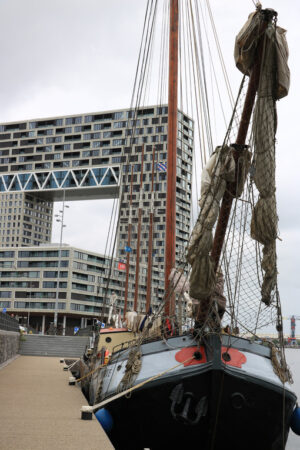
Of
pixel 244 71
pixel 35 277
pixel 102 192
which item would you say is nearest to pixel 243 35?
pixel 244 71

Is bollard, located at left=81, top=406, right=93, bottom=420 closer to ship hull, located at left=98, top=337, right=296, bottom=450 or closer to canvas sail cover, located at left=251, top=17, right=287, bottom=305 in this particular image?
ship hull, located at left=98, top=337, right=296, bottom=450

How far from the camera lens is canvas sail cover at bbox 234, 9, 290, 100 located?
319 inches

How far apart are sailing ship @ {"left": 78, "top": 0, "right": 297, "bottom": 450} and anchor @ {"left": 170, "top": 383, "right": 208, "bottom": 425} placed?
2 cm

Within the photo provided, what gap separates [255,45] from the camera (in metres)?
8.24

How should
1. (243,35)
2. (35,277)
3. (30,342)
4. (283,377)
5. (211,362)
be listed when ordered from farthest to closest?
(35,277) < (30,342) < (283,377) < (211,362) < (243,35)

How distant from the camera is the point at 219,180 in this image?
8.73 m

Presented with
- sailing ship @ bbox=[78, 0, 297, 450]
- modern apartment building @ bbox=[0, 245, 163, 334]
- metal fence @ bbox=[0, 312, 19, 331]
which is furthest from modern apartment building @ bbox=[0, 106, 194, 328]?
sailing ship @ bbox=[78, 0, 297, 450]

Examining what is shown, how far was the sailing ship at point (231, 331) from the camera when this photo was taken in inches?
328

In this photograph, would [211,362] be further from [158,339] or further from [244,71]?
[244,71]

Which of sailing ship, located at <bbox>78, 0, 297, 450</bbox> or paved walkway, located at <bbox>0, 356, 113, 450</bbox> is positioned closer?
paved walkway, located at <bbox>0, 356, 113, 450</bbox>

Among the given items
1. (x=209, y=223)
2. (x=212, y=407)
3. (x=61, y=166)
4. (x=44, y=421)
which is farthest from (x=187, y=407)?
(x=61, y=166)

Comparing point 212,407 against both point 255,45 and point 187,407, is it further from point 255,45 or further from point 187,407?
point 255,45

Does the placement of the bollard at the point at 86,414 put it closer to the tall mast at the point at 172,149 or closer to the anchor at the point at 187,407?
the anchor at the point at 187,407

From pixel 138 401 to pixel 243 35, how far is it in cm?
601
